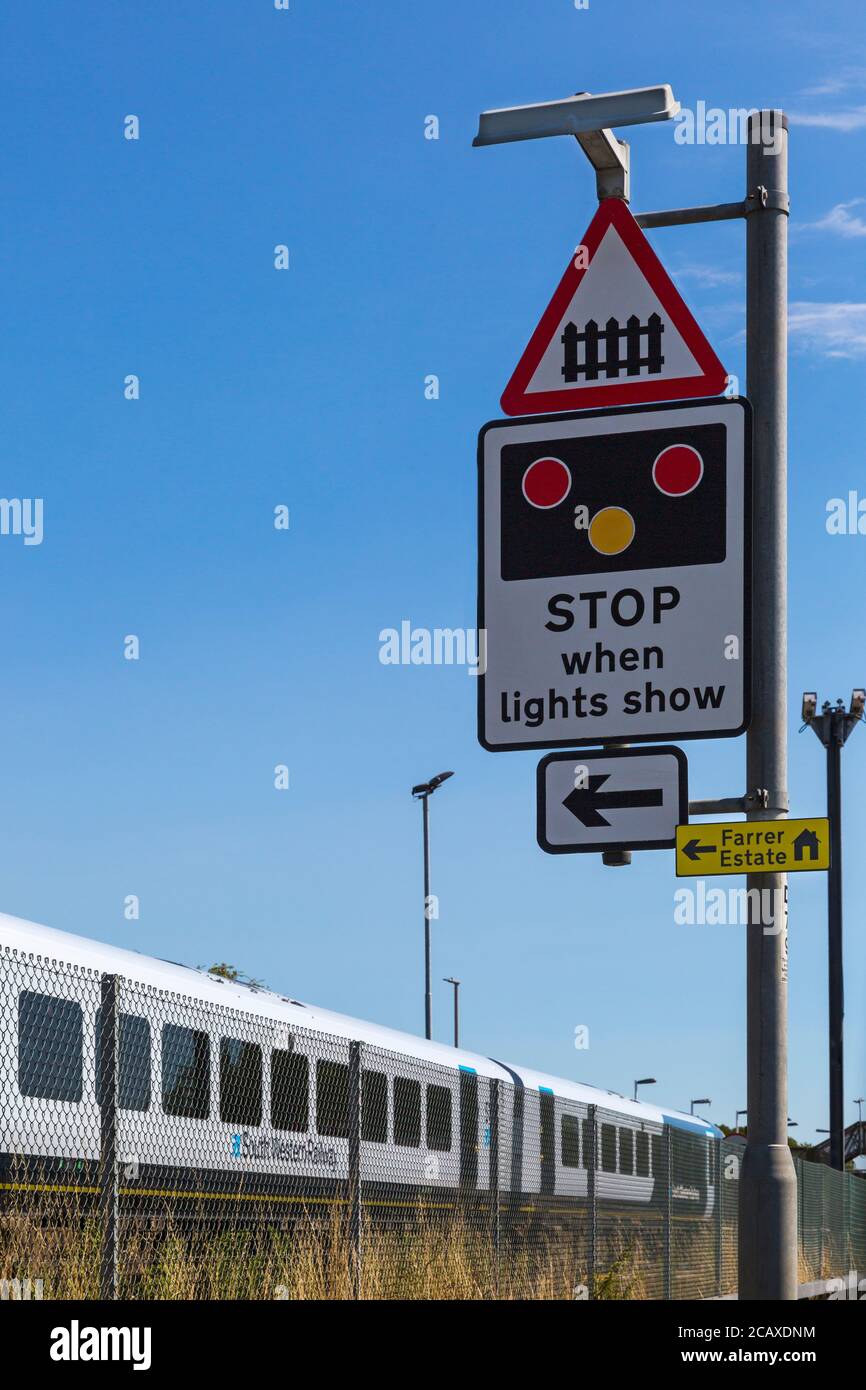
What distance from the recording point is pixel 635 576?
A: 19.0 feet

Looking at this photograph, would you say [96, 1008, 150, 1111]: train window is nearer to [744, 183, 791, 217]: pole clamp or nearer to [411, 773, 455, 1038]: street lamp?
[744, 183, 791, 217]: pole clamp

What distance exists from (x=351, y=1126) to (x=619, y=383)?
4776mm

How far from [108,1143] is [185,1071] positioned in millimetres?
10787

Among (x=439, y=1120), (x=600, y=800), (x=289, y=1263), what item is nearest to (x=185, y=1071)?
(x=439, y=1120)

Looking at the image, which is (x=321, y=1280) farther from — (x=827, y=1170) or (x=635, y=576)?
(x=827, y=1170)

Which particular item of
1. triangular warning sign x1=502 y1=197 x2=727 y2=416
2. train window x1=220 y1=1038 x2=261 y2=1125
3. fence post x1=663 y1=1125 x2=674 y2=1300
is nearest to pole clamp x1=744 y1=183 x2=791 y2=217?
triangular warning sign x1=502 y1=197 x2=727 y2=416

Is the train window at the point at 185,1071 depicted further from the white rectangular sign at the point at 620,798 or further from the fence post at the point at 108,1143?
the white rectangular sign at the point at 620,798

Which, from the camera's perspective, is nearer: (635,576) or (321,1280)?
(635,576)

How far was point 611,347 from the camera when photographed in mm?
6102

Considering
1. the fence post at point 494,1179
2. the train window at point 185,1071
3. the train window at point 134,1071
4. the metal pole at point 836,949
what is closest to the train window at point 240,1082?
the train window at point 185,1071

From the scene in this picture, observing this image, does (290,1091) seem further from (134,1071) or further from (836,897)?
(836,897)

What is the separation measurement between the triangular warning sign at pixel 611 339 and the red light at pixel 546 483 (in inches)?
8.0

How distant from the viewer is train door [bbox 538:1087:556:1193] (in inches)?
490
